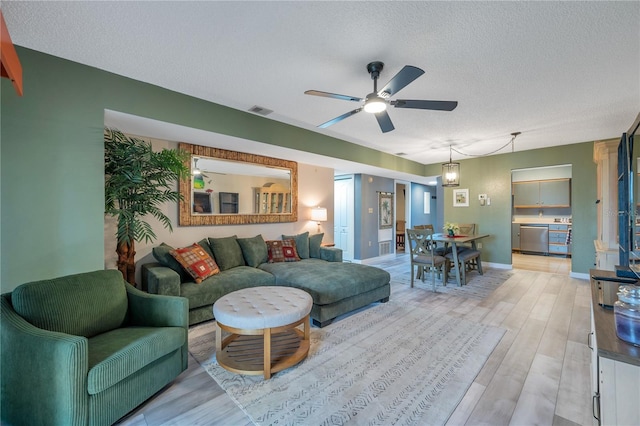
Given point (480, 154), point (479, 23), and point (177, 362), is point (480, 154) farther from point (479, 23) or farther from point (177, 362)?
point (177, 362)

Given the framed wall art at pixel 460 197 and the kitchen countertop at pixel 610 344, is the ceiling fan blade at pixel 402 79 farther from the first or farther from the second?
the framed wall art at pixel 460 197

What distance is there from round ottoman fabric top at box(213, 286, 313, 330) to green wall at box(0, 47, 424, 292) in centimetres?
141

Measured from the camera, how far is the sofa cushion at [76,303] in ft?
5.52

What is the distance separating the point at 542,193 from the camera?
749 cm

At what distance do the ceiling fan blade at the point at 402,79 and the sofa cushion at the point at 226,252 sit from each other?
2.88 metres

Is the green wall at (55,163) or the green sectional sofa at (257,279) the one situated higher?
the green wall at (55,163)

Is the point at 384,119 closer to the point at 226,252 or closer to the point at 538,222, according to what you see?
the point at 226,252

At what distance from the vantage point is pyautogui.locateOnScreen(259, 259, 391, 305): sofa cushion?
10.1 ft

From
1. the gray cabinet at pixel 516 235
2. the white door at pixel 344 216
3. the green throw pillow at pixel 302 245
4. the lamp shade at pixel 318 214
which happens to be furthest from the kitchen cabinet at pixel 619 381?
the gray cabinet at pixel 516 235

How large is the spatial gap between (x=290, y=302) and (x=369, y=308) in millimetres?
1560

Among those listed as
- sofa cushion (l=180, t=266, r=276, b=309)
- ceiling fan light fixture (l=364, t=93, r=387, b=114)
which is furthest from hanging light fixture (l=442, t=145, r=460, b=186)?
sofa cushion (l=180, t=266, r=276, b=309)

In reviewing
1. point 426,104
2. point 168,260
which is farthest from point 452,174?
point 168,260

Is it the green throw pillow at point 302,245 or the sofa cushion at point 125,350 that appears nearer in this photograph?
the sofa cushion at point 125,350

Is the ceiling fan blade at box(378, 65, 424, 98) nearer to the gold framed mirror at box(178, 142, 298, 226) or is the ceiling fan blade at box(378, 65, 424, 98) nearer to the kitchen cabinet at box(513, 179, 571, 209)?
the gold framed mirror at box(178, 142, 298, 226)
